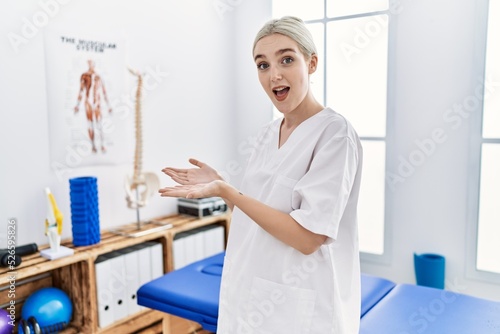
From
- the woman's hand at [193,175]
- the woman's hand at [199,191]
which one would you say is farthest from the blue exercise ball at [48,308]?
the woman's hand at [199,191]

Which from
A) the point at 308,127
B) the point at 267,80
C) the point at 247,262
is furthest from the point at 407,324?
the point at 267,80

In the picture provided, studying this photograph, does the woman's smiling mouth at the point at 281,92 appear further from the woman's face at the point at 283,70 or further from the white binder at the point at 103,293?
the white binder at the point at 103,293

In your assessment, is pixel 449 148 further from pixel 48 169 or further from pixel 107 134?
pixel 48 169

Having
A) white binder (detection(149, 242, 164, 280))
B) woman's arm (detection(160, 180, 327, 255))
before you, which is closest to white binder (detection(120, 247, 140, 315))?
white binder (detection(149, 242, 164, 280))

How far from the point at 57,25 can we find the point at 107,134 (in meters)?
0.66

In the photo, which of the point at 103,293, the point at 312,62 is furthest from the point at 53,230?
the point at 312,62

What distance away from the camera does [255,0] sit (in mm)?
3439

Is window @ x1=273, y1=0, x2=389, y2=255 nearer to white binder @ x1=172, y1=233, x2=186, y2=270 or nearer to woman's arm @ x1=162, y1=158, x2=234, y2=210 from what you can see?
white binder @ x1=172, y1=233, x2=186, y2=270

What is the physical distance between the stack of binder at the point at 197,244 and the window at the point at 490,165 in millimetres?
1659

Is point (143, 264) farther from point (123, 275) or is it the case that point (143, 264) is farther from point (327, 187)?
point (327, 187)

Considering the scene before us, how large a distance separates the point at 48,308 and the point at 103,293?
28 centimetres

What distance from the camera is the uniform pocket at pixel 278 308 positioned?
1229mm

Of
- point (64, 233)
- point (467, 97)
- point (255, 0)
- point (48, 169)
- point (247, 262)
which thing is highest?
point (255, 0)

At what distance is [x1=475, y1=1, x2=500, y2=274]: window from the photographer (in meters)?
2.56
